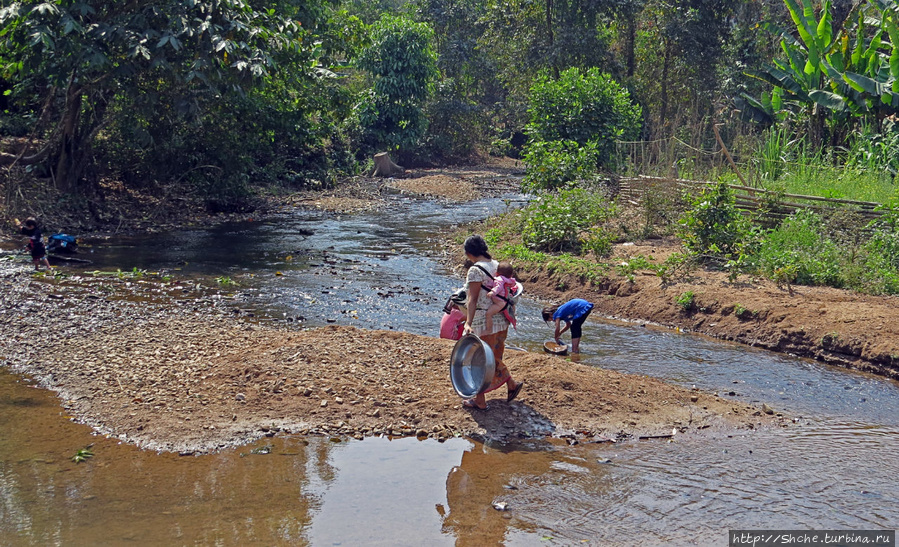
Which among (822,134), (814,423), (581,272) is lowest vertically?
(814,423)

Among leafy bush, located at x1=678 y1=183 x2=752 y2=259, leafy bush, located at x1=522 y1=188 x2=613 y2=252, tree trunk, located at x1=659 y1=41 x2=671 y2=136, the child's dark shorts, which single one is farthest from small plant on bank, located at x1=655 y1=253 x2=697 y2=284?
tree trunk, located at x1=659 y1=41 x2=671 y2=136

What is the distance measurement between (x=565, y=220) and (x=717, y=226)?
312 cm

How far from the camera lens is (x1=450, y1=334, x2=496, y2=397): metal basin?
692 centimetres

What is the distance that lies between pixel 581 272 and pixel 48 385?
8288mm

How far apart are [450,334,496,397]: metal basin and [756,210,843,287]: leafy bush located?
651 cm

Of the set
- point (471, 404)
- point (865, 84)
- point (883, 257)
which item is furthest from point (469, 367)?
point (865, 84)

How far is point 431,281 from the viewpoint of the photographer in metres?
14.2

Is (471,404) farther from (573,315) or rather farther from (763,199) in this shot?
(763,199)

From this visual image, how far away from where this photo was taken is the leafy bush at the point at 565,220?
15023mm

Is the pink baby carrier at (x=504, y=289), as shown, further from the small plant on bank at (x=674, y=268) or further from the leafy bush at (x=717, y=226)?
the leafy bush at (x=717, y=226)

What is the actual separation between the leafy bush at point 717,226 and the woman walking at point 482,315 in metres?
6.68

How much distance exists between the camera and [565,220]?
49.3ft

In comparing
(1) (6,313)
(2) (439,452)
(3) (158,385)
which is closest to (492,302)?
(2) (439,452)

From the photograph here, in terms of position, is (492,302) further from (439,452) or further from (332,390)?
(332,390)
